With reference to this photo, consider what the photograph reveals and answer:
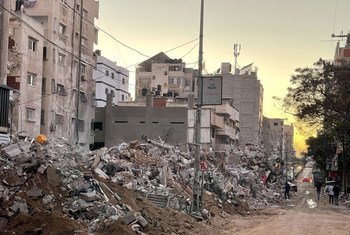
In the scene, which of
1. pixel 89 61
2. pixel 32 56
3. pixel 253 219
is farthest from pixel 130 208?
pixel 89 61

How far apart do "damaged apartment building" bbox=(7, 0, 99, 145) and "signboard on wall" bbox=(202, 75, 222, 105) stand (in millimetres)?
17829

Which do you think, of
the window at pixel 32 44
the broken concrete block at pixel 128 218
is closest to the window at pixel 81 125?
the window at pixel 32 44

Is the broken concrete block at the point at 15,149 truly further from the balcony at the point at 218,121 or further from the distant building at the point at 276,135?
the distant building at the point at 276,135

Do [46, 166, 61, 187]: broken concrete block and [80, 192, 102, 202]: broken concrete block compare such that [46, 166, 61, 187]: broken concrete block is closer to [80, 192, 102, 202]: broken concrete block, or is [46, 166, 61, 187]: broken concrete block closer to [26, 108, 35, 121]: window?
[80, 192, 102, 202]: broken concrete block

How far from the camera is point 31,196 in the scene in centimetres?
1429

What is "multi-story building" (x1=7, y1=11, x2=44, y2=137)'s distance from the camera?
36.6 m

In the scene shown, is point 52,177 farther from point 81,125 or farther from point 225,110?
point 225,110

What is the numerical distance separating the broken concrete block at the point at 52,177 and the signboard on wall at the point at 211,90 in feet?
20.5

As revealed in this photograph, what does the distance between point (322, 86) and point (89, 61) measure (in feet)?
76.3

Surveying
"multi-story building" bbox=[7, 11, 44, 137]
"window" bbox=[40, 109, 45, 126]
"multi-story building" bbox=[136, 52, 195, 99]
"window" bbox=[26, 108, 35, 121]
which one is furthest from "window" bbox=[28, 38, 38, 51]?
"multi-story building" bbox=[136, 52, 195, 99]

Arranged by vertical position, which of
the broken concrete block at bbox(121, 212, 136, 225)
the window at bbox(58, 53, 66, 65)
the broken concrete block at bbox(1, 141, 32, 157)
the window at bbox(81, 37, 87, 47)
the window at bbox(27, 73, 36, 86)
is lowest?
the broken concrete block at bbox(121, 212, 136, 225)

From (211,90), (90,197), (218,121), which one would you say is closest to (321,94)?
(211,90)

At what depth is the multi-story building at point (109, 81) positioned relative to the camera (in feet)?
242

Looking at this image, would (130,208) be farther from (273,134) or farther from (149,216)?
(273,134)
